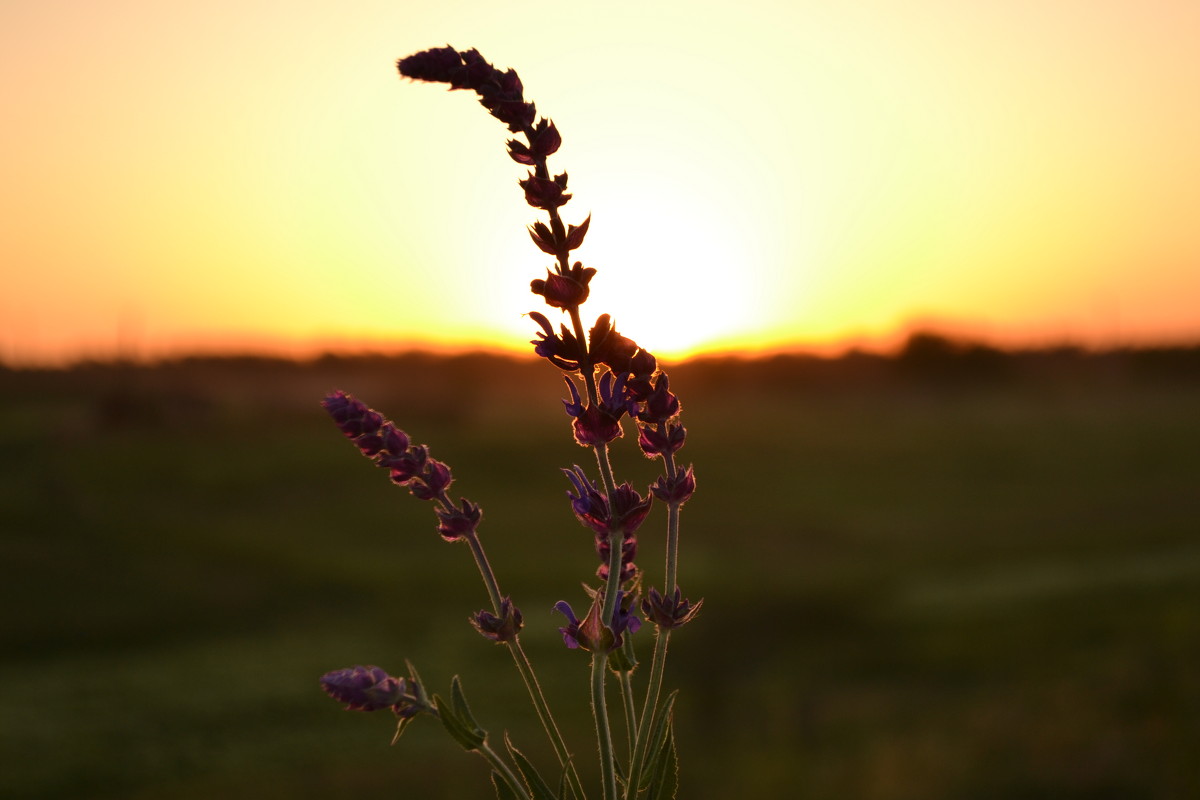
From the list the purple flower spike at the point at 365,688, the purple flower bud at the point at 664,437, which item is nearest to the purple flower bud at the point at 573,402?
the purple flower bud at the point at 664,437

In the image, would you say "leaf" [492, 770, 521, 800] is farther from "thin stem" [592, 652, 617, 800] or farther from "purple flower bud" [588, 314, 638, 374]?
"purple flower bud" [588, 314, 638, 374]

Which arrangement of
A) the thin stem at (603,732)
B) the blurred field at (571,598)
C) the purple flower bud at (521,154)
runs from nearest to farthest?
1. the thin stem at (603,732)
2. the purple flower bud at (521,154)
3. the blurred field at (571,598)

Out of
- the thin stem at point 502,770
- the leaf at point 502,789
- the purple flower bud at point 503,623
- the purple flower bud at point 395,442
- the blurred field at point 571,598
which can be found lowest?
the blurred field at point 571,598

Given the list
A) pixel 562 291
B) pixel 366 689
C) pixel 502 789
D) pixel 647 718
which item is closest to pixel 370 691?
pixel 366 689

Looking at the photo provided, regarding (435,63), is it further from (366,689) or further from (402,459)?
(366,689)

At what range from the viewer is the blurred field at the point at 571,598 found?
35.9 feet

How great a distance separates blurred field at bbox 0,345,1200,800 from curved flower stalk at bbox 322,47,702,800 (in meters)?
3.37

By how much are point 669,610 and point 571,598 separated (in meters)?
20.0

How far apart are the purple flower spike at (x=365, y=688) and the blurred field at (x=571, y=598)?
3514 mm

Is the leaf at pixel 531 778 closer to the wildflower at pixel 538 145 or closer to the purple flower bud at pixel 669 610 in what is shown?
the purple flower bud at pixel 669 610

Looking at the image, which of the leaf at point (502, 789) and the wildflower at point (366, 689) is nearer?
the wildflower at point (366, 689)

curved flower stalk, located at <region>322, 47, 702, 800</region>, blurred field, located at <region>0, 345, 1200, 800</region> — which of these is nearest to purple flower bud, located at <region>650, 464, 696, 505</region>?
curved flower stalk, located at <region>322, 47, 702, 800</region>

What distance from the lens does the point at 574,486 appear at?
150 cm

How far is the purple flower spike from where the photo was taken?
4.74ft
